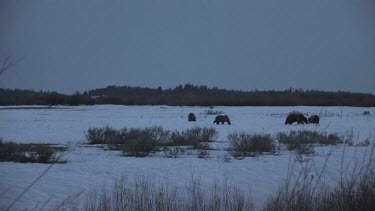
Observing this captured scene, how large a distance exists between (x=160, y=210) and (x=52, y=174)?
4.61 meters

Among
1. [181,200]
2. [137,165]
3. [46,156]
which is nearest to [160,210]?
[181,200]

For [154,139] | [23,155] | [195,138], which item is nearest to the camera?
[23,155]

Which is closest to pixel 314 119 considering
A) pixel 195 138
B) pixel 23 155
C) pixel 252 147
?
pixel 195 138

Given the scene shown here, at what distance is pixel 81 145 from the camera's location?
59.5ft

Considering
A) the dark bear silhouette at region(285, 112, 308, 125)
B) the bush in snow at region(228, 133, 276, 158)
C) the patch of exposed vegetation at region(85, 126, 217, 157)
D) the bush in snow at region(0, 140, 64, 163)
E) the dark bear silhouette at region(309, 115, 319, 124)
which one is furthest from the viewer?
the dark bear silhouette at region(285, 112, 308, 125)

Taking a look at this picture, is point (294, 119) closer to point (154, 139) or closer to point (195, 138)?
point (195, 138)

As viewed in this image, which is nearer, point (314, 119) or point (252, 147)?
point (252, 147)

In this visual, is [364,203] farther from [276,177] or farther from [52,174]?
[52,174]

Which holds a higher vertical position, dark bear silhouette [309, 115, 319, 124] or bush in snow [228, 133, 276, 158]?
dark bear silhouette [309, 115, 319, 124]

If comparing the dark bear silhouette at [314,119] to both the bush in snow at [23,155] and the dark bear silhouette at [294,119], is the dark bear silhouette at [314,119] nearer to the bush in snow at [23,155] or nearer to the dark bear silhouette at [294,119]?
the dark bear silhouette at [294,119]

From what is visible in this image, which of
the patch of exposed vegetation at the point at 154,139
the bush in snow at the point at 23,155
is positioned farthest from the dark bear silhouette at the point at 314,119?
the bush in snow at the point at 23,155

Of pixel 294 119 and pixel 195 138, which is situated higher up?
pixel 294 119

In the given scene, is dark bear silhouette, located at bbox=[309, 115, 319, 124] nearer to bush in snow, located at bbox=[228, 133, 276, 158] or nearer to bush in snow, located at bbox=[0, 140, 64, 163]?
bush in snow, located at bbox=[228, 133, 276, 158]

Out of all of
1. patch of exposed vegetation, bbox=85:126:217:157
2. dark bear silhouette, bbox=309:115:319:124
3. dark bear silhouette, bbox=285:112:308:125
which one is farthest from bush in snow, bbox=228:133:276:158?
dark bear silhouette, bbox=285:112:308:125
